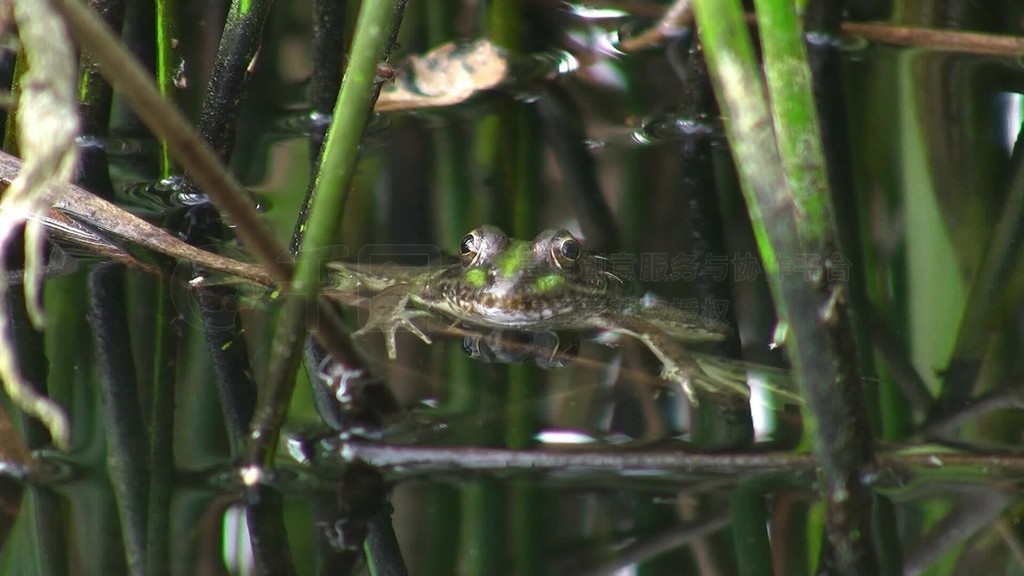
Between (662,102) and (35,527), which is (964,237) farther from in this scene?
(35,527)

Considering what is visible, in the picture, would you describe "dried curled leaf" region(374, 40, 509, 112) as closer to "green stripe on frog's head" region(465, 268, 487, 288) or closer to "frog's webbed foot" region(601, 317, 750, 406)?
"green stripe on frog's head" region(465, 268, 487, 288)

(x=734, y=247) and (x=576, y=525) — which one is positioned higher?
(x=734, y=247)

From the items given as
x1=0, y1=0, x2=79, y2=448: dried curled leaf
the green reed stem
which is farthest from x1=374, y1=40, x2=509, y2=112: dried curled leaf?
x1=0, y1=0, x2=79, y2=448: dried curled leaf

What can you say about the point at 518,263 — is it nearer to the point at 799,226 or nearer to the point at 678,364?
the point at 678,364

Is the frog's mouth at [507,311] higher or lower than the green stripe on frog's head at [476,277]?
lower

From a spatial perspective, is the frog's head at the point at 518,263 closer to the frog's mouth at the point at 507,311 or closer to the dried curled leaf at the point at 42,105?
the frog's mouth at the point at 507,311

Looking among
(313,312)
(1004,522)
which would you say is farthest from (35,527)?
(1004,522)

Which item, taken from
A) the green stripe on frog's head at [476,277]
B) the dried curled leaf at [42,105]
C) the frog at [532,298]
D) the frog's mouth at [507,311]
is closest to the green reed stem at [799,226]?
the frog at [532,298]
